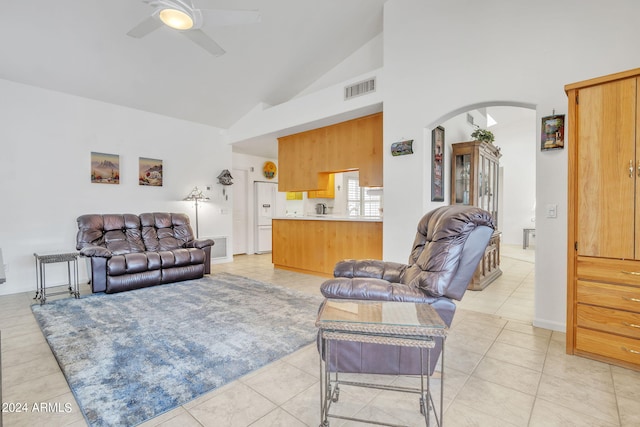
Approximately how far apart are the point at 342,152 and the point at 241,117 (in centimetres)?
245

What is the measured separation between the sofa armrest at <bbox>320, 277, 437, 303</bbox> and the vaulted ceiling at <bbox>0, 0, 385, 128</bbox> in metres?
2.88

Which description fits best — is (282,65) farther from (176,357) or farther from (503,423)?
(503,423)

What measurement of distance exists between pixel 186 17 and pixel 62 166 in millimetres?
3488

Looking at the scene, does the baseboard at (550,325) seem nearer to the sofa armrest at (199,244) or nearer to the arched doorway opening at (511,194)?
the arched doorway opening at (511,194)

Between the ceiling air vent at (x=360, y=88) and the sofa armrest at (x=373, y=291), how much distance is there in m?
3.09

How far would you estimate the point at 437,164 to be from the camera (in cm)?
412

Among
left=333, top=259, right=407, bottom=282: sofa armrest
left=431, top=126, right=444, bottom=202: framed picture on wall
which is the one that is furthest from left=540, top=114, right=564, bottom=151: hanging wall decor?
left=333, top=259, right=407, bottom=282: sofa armrest

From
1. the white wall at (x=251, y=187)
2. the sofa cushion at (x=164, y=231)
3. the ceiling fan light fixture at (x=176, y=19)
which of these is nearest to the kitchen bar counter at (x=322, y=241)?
the sofa cushion at (x=164, y=231)

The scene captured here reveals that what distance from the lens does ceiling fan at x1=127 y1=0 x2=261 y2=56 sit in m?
2.44

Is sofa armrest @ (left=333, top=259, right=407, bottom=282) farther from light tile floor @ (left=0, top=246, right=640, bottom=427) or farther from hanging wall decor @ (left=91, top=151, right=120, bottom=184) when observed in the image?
hanging wall decor @ (left=91, top=151, right=120, bottom=184)

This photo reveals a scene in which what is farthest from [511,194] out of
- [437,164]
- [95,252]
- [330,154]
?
[95,252]

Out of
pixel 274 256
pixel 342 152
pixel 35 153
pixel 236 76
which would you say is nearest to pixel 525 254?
pixel 342 152

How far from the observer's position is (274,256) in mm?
5844

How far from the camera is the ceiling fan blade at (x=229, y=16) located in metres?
2.64
